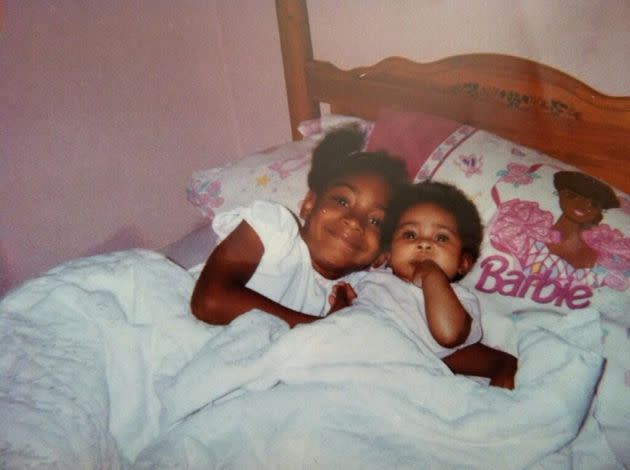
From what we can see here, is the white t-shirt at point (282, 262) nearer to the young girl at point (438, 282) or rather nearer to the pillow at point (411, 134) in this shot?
the young girl at point (438, 282)

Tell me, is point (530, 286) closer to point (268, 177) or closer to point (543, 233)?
point (543, 233)

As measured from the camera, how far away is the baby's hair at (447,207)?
1.01 meters

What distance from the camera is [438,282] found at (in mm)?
951

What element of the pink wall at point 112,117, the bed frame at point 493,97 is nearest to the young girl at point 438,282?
the bed frame at point 493,97

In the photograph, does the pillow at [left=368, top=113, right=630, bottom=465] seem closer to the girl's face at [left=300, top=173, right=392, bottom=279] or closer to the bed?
the bed

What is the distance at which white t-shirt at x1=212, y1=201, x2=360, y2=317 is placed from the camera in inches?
42.9

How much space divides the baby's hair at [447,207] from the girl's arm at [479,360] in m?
0.17

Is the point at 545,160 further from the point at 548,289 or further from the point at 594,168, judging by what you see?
the point at 548,289

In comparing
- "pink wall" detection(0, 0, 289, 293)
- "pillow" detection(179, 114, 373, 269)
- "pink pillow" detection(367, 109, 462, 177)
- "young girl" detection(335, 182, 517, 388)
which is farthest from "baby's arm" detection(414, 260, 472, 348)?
"pink wall" detection(0, 0, 289, 293)

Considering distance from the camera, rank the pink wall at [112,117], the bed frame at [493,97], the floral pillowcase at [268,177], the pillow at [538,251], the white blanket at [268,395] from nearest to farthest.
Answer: the white blanket at [268,395]
the pillow at [538,251]
the bed frame at [493,97]
the floral pillowcase at [268,177]
the pink wall at [112,117]

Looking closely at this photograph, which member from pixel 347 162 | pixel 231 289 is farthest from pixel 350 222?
pixel 231 289

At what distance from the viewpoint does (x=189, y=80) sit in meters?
1.91

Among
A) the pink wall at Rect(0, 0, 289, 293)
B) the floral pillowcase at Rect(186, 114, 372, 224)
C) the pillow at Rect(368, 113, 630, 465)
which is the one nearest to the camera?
the pillow at Rect(368, 113, 630, 465)

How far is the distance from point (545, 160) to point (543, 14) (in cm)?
31
